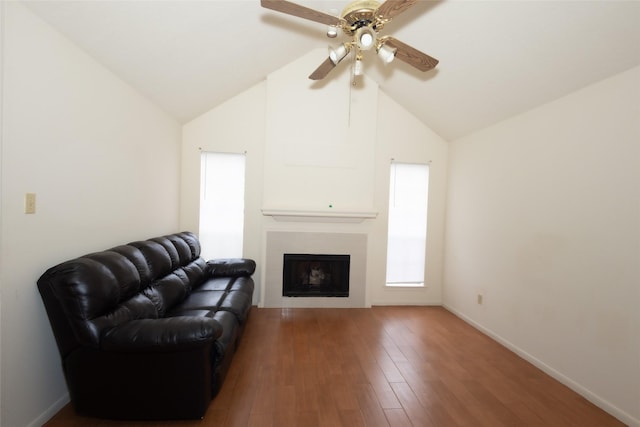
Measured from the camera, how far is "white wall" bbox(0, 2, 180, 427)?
1515mm

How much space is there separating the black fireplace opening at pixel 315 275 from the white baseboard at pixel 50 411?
2338 millimetres

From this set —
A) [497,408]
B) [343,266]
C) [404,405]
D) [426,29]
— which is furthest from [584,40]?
[343,266]

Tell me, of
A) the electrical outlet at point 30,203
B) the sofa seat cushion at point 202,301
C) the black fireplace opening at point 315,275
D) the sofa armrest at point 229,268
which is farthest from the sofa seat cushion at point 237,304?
the electrical outlet at point 30,203

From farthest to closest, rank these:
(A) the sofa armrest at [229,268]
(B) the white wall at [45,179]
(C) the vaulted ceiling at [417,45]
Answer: (A) the sofa armrest at [229,268], (C) the vaulted ceiling at [417,45], (B) the white wall at [45,179]

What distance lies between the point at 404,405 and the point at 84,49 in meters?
3.38

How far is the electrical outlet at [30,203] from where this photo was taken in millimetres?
1599

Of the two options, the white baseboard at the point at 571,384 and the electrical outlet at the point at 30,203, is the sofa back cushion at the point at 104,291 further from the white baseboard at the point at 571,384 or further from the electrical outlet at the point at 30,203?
the white baseboard at the point at 571,384

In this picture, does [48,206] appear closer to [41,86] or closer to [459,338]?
[41,86]

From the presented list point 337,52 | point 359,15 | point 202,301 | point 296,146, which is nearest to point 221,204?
point 296,146

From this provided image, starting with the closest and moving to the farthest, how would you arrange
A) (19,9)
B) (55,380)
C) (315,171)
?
1. (19,9)
2. (55,380)
3. (315,171)

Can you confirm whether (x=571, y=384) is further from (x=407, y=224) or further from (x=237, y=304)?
(x=237, y=304)

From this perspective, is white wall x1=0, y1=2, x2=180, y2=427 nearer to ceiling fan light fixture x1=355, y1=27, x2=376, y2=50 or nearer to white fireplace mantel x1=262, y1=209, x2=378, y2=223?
white fireplace mantel x1=262, y1=209, x2=378, y2=223

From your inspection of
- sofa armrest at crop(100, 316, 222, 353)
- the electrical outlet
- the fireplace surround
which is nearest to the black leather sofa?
sofa armrest at crop(100, 316, 222, 353)

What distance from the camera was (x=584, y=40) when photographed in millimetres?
2010
